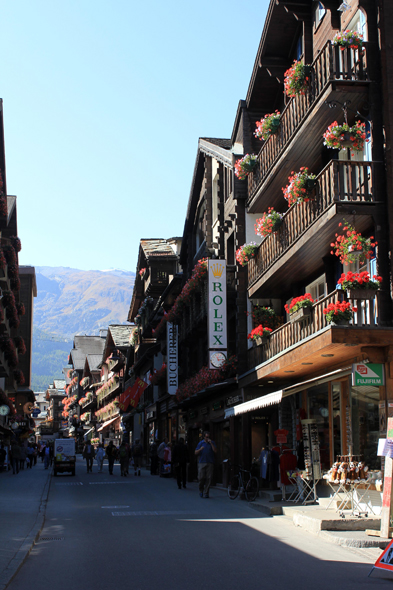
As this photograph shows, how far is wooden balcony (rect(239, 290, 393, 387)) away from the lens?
548 inches

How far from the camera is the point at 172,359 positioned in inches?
1459

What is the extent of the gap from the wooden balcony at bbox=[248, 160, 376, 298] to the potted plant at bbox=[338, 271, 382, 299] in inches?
→ 63.2

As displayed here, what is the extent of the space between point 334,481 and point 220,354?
37.1 feet

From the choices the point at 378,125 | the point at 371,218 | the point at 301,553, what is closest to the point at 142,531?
the point at 301,553

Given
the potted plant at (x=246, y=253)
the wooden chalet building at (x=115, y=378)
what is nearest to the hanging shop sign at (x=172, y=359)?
the potted plant at (x=246, y=253)

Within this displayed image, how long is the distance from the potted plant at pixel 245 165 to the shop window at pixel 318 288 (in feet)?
17.2

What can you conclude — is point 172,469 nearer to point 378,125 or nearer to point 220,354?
point 220,354

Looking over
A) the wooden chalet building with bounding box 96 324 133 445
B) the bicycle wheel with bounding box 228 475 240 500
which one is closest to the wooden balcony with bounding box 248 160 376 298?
the bicycle wheel with bounding box 228 475 240 500

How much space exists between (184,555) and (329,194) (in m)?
8.68

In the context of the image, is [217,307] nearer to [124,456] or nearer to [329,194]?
[329,194]

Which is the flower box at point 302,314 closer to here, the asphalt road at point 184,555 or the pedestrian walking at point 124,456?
the asphalt road at point 184,555

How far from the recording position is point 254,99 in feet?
81.2

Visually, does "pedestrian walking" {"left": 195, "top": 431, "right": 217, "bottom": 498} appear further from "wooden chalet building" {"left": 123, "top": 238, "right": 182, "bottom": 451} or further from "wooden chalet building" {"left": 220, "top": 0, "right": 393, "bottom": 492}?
"wooden chalet building" {"left": 123, "top": 238, "right": 182, "bottom": 451}

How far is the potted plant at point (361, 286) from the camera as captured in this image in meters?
13.8
